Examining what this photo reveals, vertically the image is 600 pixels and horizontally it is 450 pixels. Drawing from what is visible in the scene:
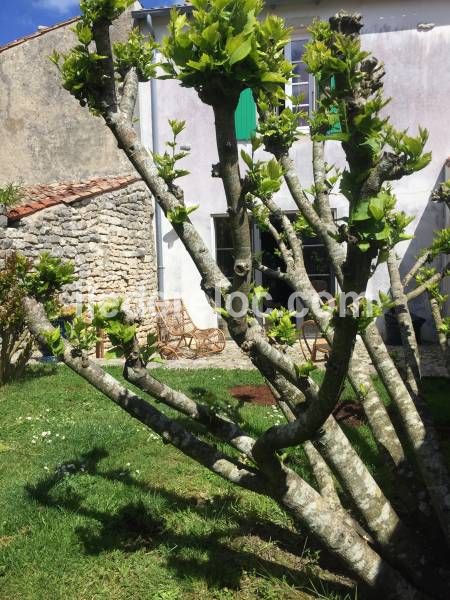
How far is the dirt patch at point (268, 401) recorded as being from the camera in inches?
209

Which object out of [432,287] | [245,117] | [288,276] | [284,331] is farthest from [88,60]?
[245,117]

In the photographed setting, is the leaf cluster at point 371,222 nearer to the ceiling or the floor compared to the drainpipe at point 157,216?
nearer to the floor

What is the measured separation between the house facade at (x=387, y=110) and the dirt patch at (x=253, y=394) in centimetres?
393

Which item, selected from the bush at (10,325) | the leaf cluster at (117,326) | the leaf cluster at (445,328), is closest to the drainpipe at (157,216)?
the bush at (10,325)

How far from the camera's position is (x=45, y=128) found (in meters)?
11.4

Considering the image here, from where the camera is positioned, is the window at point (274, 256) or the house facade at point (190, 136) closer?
the house facade at point (190, 136)

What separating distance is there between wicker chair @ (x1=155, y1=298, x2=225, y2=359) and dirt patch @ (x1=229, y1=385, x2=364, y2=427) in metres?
2.60

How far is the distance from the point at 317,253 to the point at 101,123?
5.39m

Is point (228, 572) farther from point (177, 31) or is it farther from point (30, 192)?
point (30, 192)

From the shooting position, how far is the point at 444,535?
111 inches

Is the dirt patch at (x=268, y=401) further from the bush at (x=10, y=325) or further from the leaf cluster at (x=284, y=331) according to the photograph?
the bush at (x=10, y=325)

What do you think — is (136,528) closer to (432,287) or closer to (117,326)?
(117,326)

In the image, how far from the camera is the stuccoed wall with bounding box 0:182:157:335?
9.41 m

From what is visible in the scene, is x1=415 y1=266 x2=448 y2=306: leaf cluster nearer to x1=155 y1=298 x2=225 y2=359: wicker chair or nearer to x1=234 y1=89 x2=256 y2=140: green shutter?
x1=155 y1=298 x2=225 y2=359: wicker chair
